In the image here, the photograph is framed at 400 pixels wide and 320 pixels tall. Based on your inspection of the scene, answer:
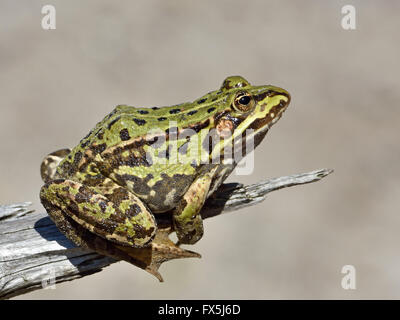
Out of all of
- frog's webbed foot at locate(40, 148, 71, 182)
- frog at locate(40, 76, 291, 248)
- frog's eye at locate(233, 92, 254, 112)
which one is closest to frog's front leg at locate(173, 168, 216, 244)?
frog at locate(40, 76, 291, 248)

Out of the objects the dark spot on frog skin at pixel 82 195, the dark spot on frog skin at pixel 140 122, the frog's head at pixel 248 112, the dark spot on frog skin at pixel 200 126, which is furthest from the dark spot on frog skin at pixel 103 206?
the frog's head at pixel 248 112

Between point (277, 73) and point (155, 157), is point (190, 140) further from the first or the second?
point (277, 73)

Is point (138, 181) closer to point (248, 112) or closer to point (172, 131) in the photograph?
point (172, 131)

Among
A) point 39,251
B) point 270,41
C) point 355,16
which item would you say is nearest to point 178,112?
point 39,251

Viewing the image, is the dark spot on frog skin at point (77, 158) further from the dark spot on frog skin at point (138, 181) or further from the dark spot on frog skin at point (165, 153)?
the dark spot on frog skin at point (165, 153)

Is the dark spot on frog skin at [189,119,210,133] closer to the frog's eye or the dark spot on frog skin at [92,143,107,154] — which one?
the frog's eye
